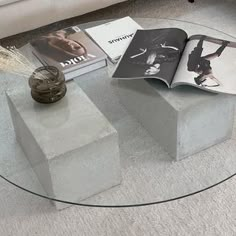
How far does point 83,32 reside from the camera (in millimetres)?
1856

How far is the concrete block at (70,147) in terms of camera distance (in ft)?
4.54

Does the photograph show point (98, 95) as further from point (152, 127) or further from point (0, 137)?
point (0, 137)

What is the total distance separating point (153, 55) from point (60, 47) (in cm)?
35

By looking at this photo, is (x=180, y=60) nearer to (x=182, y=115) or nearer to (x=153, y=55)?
(x=153, y=55)

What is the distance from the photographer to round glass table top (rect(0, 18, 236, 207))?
137 centimetres

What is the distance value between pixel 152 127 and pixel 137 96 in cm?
12

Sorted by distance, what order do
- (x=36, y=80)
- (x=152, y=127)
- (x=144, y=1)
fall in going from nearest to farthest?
(x=36, y=80), (x=152, y=127), (x=144, y=1)

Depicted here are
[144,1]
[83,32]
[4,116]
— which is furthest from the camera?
[144,1]

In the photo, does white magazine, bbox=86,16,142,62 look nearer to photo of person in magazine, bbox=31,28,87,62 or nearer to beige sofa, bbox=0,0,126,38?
photo of person in magazine, bbox=31,28,87,62

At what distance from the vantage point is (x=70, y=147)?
1.38m

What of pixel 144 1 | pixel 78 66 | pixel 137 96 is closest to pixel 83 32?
pixel 78 66

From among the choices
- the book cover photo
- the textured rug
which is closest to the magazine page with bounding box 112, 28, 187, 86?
the book cover photo

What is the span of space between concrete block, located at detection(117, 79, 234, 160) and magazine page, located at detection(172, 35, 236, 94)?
0.04m

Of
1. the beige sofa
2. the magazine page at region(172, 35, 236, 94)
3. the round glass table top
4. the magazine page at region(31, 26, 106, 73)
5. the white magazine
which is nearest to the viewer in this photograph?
the round glass table top
